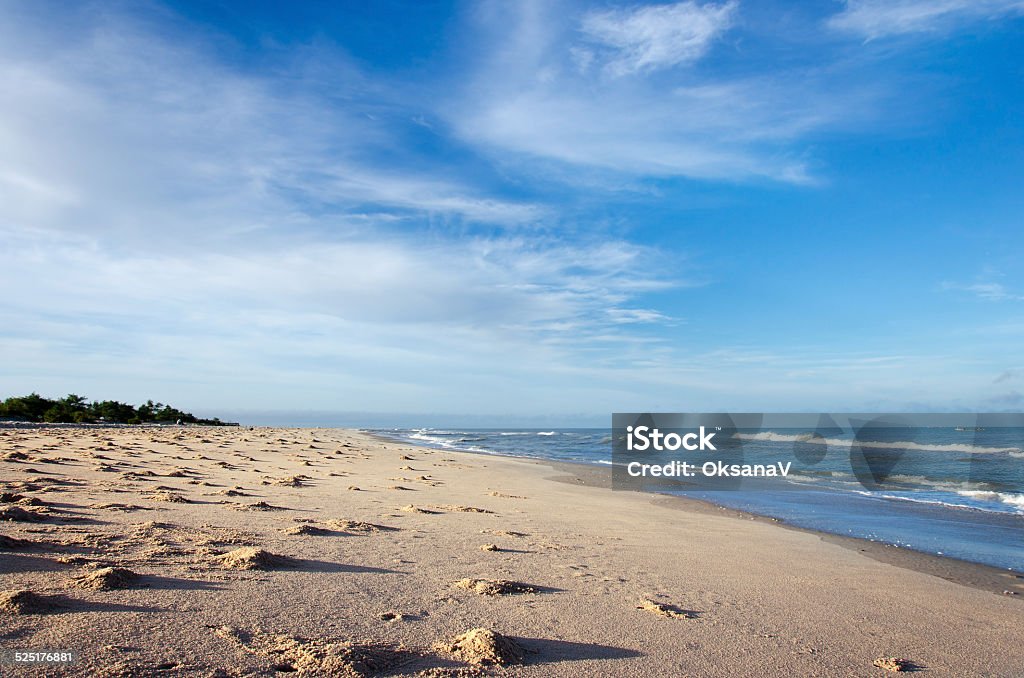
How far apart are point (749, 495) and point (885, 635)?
13.1m

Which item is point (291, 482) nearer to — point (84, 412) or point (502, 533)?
point (502, 533)

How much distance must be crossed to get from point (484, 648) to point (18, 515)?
Answer: 18.2 feet

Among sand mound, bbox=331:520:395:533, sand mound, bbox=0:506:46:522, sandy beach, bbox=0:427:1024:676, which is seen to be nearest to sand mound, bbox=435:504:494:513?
sandy beach, bbox=0:427:1024:676

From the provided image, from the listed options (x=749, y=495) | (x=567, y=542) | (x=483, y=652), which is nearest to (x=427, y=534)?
(x=567, y=542)

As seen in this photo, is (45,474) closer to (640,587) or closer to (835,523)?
(640,587)

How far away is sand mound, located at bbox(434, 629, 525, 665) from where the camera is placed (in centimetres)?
397

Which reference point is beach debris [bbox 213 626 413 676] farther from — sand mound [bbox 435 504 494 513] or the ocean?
the ocean

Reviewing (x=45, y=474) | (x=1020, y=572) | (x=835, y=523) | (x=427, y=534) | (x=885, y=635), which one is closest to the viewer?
(x=885, y=635)

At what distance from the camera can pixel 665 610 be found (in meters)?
5.37

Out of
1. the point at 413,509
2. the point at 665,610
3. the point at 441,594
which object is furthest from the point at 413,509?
the point at 665,610

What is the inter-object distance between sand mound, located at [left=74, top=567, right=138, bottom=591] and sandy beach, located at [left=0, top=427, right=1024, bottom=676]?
0.05 feet

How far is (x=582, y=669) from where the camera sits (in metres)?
4.00

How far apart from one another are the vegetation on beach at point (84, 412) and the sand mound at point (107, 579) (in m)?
42.7

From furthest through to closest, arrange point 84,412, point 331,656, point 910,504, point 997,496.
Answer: point 84,412
point 997,496
point 910,504
point 331,656
